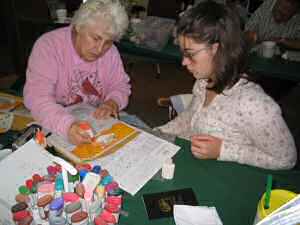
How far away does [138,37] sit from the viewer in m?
2.67

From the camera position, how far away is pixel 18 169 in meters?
1.00

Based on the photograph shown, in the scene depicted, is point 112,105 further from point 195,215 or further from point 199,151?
point 195,215

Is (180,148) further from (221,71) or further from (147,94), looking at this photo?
(147,94)

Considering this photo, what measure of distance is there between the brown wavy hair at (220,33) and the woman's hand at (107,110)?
0.52 m

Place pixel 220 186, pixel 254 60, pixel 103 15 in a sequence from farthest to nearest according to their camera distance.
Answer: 1. pixel 254 60
2. pixel 103 15
3. pixel 220 186

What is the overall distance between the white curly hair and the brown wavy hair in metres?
0.32

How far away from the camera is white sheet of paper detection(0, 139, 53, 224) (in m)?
0.94

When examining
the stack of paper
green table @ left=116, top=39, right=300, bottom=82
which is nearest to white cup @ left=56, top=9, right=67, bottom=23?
green table @ left=116, top=39, right=300, bottom=82

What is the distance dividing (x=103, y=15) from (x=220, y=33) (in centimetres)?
56

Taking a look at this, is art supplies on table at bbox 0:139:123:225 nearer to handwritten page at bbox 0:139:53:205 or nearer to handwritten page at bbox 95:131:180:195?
handwritten page at bbox 0:139:53:205

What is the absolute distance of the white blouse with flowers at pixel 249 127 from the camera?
1.23 meters

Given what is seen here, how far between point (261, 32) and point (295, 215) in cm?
282

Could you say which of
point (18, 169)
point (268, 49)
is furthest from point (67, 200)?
point (268, 49)

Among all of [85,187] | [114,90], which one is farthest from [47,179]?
[114,90]
